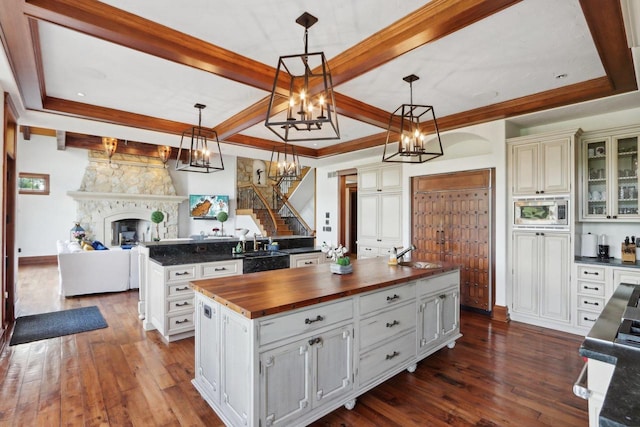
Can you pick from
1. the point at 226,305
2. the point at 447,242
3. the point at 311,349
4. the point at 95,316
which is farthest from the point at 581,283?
the point at 95,316

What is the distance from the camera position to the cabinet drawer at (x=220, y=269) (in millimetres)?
3951

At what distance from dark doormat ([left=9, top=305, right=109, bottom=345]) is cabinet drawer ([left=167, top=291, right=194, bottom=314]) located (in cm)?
127

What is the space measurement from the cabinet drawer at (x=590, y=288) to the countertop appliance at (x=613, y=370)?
9.01 feet

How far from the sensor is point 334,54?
3.05 m

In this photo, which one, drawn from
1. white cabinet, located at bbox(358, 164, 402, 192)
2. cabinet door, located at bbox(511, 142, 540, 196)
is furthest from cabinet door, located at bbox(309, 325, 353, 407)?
white cabinet, located at bbox(358, 164, 402, 192)

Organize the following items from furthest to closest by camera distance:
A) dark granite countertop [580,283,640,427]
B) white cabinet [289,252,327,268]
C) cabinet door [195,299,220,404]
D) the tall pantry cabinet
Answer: white cabinet [289,252,327,268]
the tall pantry cabinet
cabinet door [195,299,220,404]
dark granite countertop [580,283,640,427]

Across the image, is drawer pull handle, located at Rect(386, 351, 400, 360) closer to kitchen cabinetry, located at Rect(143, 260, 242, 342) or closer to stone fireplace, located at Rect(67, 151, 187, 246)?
kitchen cabinetry, located at Rect(143, 260, 242, 342)

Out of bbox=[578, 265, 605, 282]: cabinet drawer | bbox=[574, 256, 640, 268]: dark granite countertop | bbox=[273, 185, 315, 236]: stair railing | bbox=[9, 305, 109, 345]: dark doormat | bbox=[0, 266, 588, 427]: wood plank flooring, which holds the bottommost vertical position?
bbox=[0, 266, 588, 427]: wood plank flooring

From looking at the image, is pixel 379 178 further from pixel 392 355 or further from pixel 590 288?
pixel 392 355

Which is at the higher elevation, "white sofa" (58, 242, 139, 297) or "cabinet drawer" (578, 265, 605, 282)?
"cabinet drawer" (578, 265, 605, 282)

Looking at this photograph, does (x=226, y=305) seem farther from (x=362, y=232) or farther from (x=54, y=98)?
(x=362, y=232)

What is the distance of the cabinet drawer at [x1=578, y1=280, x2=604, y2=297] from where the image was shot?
12.6ft

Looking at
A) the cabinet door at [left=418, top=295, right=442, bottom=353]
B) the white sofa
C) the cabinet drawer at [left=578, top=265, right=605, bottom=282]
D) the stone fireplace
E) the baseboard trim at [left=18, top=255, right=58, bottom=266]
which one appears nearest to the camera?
the cabinet door at [left=418, top=295, right=442, bottom=353]

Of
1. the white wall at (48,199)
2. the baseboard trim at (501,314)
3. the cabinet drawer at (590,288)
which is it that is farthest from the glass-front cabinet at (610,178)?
the white wall at (48,199)
